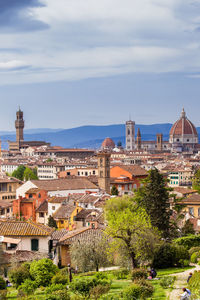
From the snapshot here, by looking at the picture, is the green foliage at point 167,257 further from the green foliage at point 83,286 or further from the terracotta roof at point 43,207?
the terracotta roof at point 43,207

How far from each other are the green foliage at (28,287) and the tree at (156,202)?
1297 centimetres

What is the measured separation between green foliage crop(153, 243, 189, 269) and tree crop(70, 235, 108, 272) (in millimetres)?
2260

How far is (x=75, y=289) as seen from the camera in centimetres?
1873

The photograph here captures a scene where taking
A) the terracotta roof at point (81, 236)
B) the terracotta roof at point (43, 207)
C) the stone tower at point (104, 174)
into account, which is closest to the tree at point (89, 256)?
the terracotta roof at point (81, 236)

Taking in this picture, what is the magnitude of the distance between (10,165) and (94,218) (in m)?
105

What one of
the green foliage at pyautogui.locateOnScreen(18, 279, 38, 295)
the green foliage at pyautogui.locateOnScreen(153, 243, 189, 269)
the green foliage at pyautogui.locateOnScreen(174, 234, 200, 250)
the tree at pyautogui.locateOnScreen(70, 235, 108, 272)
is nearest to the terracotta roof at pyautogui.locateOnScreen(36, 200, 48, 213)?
the green foliage at pyautogui.locateOnScreen(174, 234, 200, 250)

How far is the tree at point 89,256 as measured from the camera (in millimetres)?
26812

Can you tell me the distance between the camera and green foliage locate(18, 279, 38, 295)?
2049cm

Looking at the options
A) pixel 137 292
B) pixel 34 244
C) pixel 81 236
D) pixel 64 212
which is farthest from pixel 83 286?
pixel 64 212

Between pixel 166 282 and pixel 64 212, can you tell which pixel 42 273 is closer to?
pixel 166 282

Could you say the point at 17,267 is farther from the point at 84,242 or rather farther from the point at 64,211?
the point at 64,211

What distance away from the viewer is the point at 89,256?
2697 centimetres

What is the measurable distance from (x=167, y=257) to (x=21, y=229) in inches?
280

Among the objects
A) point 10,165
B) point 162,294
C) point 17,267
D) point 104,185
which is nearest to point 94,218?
point 17,267
